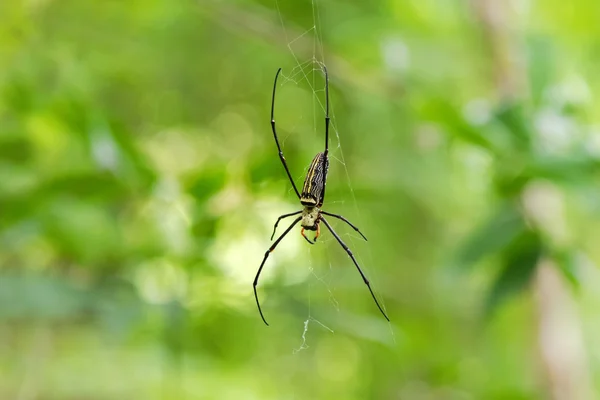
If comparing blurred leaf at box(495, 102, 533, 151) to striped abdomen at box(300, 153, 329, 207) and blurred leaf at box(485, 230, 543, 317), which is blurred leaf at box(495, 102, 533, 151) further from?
striped abdomen at box(300, 153, 329, 207)

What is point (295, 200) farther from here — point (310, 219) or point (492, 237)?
point (492, 237)

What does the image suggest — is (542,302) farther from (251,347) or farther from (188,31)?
(188,31)

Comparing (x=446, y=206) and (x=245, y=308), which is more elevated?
(x=446, y=206)

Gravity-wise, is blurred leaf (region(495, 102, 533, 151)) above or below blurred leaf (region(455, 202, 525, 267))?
above

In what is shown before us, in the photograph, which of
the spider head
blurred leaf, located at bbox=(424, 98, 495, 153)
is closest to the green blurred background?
blurred leaf, located at bbox=(424, 98, 495, 153)

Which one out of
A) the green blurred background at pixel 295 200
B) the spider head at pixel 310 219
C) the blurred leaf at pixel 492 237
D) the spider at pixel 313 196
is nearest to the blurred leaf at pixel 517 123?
the green blurred background at pixel 295 200

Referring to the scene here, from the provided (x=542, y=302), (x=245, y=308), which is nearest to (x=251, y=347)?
(x=245, y=308)

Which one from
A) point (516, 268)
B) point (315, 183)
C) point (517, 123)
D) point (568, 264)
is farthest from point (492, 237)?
point (315, 183)
